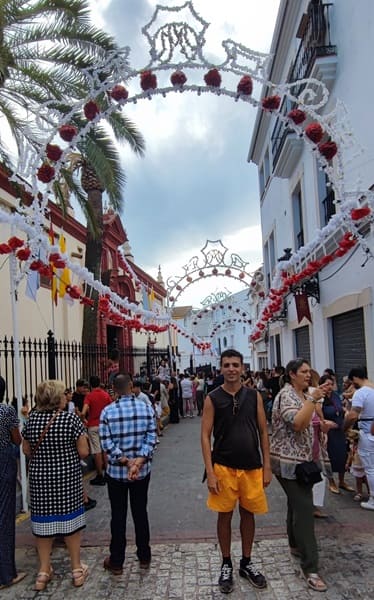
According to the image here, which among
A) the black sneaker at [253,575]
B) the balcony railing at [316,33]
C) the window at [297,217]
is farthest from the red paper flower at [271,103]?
the window at [297,217]

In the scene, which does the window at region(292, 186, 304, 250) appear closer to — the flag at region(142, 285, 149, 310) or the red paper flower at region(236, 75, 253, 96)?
the flag at region(142, 285, 149, 310)

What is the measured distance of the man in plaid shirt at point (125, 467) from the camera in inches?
163

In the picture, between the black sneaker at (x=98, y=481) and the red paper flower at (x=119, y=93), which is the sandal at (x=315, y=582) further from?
the red paper flower at (x=119, y=93)

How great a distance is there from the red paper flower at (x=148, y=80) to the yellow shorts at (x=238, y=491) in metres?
4.42

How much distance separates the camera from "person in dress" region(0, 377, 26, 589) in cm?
403

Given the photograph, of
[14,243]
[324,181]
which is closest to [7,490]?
[14,243]

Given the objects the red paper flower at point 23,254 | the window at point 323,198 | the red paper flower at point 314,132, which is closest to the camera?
the red paper flower at point 23,254

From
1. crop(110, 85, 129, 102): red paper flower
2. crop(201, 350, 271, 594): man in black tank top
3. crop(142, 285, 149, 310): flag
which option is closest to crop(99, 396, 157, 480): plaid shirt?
crop(201, 350, 271, 594): man in black tank top

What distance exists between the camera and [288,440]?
13.5 ft

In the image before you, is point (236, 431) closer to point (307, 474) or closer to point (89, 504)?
point (307, 474)

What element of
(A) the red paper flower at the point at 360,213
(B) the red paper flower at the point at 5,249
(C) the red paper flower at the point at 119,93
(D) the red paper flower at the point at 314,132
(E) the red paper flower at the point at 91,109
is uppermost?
(C) the red paper flower at the point at 119,93

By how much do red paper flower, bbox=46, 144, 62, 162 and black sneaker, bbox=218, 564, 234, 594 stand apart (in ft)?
15.9

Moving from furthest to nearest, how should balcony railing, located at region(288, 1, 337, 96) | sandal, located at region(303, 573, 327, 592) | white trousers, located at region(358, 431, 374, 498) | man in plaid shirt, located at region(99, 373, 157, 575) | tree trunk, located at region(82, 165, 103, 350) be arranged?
tree trunk, located at region(82, 165, 103, 350)
balcony railing, located at region(288, 1, 337, 96)
white trousers, located at region(358, 431, 374, 498)
man in plaid shirt, located at region(99, 373, 157, 575)
sandal, located at region(303, 573, 327, 592)

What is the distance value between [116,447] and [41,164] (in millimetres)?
3914
